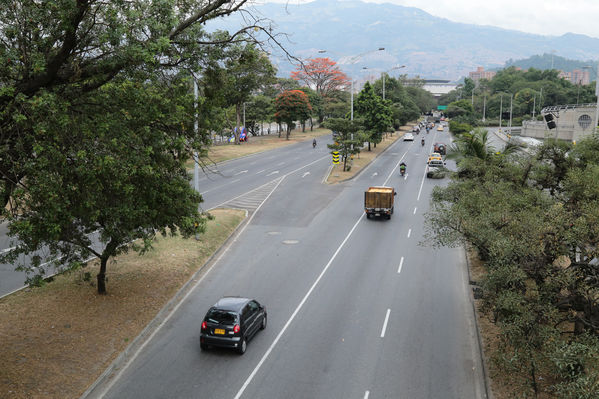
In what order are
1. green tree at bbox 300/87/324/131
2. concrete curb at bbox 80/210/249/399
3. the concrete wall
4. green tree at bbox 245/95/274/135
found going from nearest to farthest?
concrete curb at bbox 80/210/249/399 < the concrete wall < green tree at bbox 245/95/274/135 < green tree at bbox 300/87/324/131

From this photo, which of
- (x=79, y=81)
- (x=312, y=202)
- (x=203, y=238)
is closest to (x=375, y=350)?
(x=79, y=81)

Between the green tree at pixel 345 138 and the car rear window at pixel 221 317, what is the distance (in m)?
34.8

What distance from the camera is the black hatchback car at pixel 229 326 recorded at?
15094mm

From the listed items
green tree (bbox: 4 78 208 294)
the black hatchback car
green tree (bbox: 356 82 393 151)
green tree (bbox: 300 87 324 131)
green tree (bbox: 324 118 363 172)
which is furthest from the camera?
green tree (bbox: 300 87 324 131)

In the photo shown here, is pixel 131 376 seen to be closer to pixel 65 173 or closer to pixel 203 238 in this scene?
pixel 65 173

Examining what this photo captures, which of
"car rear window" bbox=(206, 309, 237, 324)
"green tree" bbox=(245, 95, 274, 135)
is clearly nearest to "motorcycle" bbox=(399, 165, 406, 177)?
"green tree" bbox=(245, 95, 274, 135)

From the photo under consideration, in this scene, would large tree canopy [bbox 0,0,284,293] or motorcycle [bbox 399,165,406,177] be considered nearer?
large tree canopy [bbox 0,0,284,293]

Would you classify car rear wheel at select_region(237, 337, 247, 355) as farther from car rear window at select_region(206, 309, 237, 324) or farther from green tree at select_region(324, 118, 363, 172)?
green tree at select_region(324, 118, 363, 172)

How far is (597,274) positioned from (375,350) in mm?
6871

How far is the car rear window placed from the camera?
50.1ft

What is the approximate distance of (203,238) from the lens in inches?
1045

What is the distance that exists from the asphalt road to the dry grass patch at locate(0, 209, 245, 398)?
2.81 feet

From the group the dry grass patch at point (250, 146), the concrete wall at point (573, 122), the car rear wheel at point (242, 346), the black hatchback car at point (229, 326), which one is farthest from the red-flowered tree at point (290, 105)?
the car rear wheel at point (242, 346)

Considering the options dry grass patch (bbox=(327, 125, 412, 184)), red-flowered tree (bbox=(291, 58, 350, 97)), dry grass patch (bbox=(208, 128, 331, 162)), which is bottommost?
dry grass patch (bbox=(327, 125, 412, 184))
